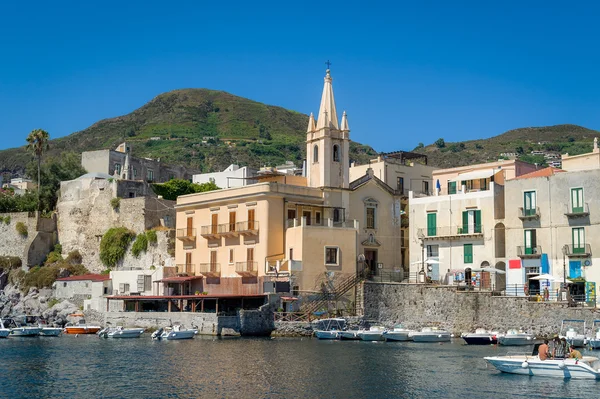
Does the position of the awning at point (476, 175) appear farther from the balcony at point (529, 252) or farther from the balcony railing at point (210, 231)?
the balcony railing at point (210, 231)

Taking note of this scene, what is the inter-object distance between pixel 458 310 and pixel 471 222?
7.64m

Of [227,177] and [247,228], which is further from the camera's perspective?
[227,177]

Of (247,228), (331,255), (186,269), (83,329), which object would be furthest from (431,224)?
(83,329)

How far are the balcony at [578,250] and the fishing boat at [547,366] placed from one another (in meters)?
16.7

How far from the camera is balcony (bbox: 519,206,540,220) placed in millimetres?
54844

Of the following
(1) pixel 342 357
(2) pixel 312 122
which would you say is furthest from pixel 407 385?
(2) pixel 312 122

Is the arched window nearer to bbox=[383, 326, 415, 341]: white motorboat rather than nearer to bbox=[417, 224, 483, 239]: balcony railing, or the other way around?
bbox=[417, 224, 483, 239]: balcony railing

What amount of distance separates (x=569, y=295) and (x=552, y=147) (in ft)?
319

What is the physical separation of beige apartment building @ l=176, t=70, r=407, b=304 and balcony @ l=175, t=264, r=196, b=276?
0.27 feet

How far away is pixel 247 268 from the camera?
2404 inches

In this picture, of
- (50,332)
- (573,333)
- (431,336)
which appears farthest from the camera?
(50,332)

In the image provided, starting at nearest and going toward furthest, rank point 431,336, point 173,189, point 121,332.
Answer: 1. point 431,336
2. point 121,332
3. point 173,189

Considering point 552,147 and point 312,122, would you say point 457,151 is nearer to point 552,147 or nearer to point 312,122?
point 552,147

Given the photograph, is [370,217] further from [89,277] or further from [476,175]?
[89,277]
